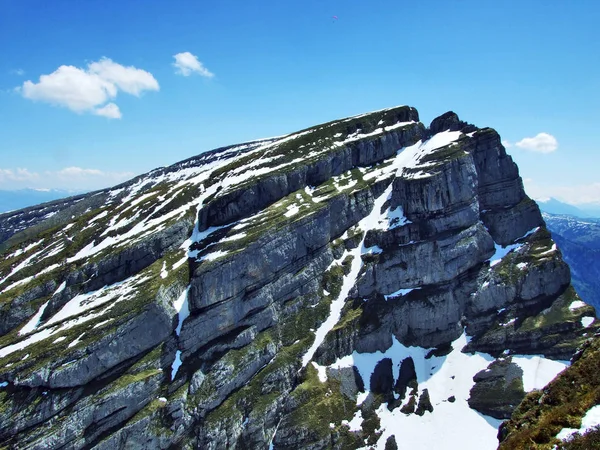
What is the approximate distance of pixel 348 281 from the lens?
97.3 meters

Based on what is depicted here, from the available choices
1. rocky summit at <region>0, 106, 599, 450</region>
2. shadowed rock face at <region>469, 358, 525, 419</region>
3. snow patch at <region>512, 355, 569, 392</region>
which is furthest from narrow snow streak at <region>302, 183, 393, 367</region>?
snow patch at <region>512, 355, 569, 392</region>

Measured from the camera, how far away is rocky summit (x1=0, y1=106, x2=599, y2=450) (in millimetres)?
69875

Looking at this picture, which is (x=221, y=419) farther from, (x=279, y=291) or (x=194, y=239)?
(x=194, y=239)

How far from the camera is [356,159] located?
128 metres

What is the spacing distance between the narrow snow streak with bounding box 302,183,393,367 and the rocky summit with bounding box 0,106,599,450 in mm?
396

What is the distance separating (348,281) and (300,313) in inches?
609

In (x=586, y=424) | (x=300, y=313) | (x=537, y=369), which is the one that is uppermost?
(x=586, y=424)

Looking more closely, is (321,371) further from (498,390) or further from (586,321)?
(586,321)

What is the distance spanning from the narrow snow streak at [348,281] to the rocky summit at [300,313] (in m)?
0.40

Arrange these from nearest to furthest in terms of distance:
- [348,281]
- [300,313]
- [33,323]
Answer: [33,323], [300,313], [348,281]

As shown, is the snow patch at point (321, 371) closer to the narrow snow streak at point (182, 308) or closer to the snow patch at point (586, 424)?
the narrow snow streak at point (182, 308)

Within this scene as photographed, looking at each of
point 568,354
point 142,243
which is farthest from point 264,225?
point 568,354

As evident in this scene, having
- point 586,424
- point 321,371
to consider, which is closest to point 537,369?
point 321,371

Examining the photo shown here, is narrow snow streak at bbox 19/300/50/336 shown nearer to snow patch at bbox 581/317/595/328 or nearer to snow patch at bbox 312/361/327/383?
snow patch at bbox 312/361/327/383
